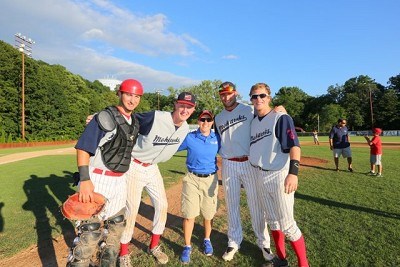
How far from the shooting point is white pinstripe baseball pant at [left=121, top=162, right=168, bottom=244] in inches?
153

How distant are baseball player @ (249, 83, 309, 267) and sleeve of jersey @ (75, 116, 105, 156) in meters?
1.86

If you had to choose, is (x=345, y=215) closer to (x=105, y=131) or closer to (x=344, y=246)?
(x=344, y=246)

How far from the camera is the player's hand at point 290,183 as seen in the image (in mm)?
3182

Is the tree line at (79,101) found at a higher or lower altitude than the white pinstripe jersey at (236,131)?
higher

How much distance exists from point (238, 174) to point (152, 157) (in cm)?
118

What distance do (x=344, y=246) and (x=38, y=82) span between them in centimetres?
4654

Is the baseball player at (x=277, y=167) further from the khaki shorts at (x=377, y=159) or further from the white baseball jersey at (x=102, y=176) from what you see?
the khaki shorts at (x=377, y=159)

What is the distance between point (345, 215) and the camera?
562 cm

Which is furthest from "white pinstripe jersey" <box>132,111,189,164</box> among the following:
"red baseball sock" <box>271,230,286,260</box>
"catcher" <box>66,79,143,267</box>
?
"red baseball sock" <box>271,230,286,260</box>

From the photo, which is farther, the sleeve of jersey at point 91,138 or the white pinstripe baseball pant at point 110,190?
the white pinstripe baseball pant at point 110,190

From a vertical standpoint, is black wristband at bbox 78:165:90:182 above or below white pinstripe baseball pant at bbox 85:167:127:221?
above

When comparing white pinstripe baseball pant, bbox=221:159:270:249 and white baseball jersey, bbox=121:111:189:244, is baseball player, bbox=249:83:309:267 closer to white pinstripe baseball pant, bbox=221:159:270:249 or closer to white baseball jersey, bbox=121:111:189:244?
white pinstripe baseball pant, bbox=221:159:270:249

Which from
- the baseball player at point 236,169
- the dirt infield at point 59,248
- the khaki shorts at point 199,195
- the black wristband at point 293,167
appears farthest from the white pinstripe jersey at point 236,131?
the dirt infield at point 59,248

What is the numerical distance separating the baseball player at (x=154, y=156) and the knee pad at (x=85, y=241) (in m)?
1.06
